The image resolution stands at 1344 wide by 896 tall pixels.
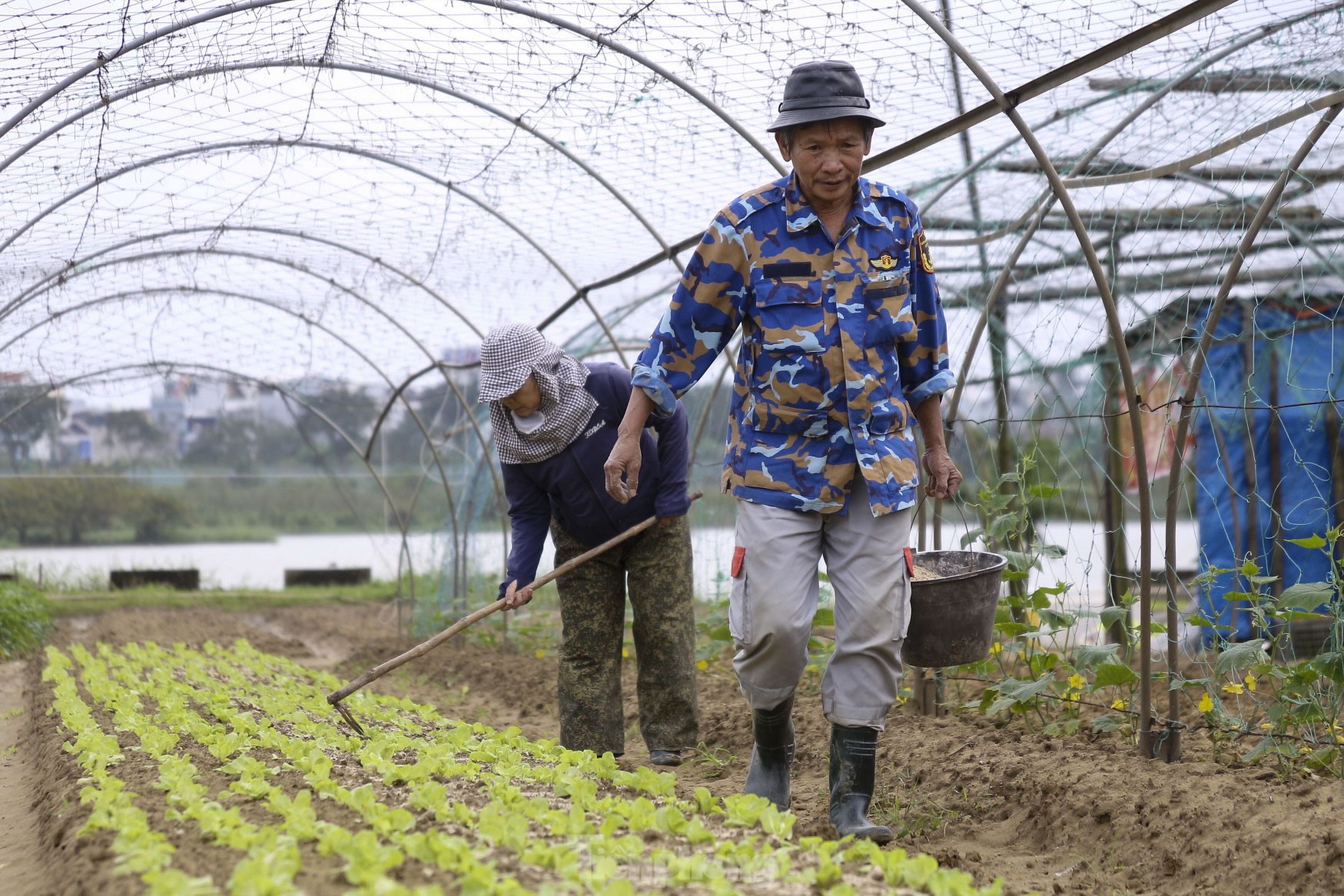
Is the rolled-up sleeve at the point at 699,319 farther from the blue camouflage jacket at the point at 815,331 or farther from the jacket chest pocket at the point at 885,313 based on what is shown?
the jacket chest pocket at the point at 885,313

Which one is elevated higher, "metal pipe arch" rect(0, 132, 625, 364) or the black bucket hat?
"metal pipe arch" rect(0, 132, 625, 364)

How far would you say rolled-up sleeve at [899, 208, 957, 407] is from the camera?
309 cm

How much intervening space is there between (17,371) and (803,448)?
10.6 m

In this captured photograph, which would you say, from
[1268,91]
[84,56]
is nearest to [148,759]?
[84,56]

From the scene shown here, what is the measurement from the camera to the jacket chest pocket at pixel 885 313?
2959 mm

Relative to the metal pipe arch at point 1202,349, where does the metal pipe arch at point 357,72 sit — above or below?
above

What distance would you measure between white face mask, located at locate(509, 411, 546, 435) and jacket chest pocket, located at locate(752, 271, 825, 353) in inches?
46.7

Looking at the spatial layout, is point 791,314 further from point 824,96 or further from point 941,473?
point 941,473

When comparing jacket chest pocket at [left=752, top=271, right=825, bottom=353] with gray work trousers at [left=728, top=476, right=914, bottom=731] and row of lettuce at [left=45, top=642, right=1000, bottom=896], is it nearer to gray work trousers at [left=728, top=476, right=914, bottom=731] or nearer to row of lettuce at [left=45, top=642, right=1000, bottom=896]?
gray work trousers at [left=728, top=476, right=914, bottom=731]

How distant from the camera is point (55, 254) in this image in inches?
307

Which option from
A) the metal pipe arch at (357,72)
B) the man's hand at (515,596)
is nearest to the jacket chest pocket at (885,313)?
the man's hand at (515,596)

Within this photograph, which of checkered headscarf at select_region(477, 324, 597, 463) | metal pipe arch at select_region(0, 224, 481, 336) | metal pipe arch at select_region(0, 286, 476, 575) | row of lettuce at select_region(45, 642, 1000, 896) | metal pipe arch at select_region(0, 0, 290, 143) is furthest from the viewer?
metal pipe arch at select_region(0, 286, 476, 575)

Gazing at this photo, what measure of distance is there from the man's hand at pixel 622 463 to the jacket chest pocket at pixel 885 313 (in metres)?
0.62

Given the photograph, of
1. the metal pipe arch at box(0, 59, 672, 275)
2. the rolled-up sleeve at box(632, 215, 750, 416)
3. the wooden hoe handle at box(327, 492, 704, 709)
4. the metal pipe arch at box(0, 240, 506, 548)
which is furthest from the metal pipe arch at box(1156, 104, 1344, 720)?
the metal pipe arch at box(0, 240, 506, 548)
